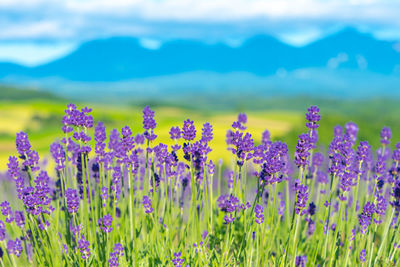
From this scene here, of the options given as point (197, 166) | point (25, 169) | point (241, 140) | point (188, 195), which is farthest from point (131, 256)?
point (188, 195)

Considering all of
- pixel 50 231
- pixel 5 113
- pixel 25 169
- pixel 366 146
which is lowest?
pixel 50 231

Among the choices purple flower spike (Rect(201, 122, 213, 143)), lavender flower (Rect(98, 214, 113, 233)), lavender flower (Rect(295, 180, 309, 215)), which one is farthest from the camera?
purple flower spike (Rect(201, 122, 213, 143))

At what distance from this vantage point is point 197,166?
119 inches

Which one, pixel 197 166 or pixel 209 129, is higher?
pixel 209 129

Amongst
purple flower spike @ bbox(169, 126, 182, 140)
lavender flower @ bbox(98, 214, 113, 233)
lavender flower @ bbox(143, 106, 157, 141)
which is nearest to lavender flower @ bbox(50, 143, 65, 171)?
lavender flower @ bbox(98, 214, 113, 233)

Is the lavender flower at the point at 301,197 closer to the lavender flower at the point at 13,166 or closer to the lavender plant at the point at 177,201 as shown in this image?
the lavender plant at the point at 177,201

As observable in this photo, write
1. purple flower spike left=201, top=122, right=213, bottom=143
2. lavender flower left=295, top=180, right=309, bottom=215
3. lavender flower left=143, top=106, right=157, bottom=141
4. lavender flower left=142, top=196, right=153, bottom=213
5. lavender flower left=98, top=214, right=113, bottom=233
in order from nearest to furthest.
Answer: lavender flower left=295, top=180, right=309, bottom=215
lavender flower left=98, top=214, right=113, bottom=233
lavender flower left=143, top=106, right=157, bottom=141
lavender flower left=142, top=196, right=153, bottom=213
purple flower spike left=201, top=122, right=213, bottom=143

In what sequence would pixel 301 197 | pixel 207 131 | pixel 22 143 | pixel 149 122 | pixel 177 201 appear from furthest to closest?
pixel 177 201 < pixel 207 131 < pixel 22 143 < pixel 149 122 < pixel 301 197

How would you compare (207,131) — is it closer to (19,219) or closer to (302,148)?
(302,148)

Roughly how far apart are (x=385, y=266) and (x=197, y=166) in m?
1.81

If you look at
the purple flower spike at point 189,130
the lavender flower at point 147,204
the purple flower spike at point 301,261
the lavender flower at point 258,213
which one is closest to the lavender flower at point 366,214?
the purple flower spike at point 301,261

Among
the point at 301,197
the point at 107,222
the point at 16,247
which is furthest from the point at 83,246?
the point at 301,197

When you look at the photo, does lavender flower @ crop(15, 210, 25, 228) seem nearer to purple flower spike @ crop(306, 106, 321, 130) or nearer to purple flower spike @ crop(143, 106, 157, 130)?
purple flower spike @ crop(143, 106, 157, 130)

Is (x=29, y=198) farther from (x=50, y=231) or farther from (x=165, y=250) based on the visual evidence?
(x=165, y=250)
